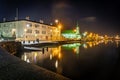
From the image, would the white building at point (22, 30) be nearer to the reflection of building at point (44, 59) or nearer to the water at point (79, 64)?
the reflection of building at point (44, 59)

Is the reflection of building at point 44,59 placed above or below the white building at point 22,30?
below

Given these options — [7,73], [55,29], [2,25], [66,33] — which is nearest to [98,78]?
[7,73]

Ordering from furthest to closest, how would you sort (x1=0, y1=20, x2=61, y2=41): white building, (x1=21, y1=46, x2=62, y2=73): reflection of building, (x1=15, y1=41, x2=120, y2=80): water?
(x1=0, y1=20, x2=61, y2=41): white building → (x1=21, y1=46, x2=62, y2=73): reflection of building → (x1=15, y1=41, x2=120, y2=80): water

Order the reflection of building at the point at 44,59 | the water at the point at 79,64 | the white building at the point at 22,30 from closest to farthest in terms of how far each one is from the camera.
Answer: the water at the point at 79,64
the reflection of building at the point at 44,59
the white building at the point at 22,30

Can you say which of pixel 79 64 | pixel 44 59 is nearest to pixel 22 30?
pixel 44 59

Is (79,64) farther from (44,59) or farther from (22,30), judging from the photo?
(22,30)

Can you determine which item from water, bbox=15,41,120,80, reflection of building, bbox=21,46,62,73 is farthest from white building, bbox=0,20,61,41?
water, bbox=15,41,120,80

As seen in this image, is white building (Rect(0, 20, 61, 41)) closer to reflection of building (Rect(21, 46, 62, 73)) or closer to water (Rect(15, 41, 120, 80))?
reflection of building (Rect(21, 46, 62, 73))

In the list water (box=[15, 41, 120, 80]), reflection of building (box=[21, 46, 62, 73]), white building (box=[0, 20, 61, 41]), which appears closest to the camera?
water (box=[15, 41, 120, 80])

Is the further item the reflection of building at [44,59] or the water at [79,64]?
the reflection of building at [44,59]

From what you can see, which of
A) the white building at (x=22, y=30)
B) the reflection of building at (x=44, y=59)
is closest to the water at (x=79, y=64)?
the reflection of building at (x=44, y=59)

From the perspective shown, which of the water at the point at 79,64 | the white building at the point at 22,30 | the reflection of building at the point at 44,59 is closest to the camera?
the water at the point at 79,64

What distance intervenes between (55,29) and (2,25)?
37.4m

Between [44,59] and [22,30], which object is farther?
[22,30]
